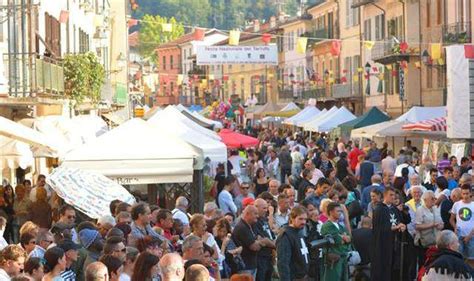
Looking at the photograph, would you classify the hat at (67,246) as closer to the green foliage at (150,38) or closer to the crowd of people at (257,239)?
→ the crowd of people at (257,239)

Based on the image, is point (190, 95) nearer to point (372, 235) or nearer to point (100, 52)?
point (100, 52)

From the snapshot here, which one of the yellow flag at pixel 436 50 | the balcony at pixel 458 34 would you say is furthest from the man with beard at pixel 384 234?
the yellow flag at pixel 436 50

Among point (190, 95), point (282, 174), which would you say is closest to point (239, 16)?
point (190, 95)

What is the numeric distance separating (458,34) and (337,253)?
29.0 meters

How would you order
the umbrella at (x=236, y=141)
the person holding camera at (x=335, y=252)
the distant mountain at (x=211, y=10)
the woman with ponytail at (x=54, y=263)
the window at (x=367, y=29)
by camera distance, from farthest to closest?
the distant mountain at (x=211, y=10) < the window at (x=367, y=29) < the umbrella at (x=236, y=141) < the person holding camera at (x=335, y=252) < the woman with ponytail at (x=54, y=263)

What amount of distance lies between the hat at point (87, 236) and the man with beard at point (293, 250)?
105 inches

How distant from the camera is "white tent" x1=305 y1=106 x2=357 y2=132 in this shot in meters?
51.3

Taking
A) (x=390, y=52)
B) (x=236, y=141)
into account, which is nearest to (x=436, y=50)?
(x=390, y=52)

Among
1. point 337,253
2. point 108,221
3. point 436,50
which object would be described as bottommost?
point 337,253

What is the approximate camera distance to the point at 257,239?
1521 cm

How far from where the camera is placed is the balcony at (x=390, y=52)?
173ft

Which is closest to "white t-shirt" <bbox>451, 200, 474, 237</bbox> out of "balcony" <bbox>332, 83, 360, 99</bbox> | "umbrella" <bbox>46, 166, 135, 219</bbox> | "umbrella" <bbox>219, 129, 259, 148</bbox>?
"umbrella" <bbox>46, 166, 135, 219</bbox>

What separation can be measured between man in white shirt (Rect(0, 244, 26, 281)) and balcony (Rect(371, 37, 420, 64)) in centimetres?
4283

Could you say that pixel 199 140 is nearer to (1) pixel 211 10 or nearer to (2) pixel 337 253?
(2) pixel 337 253
